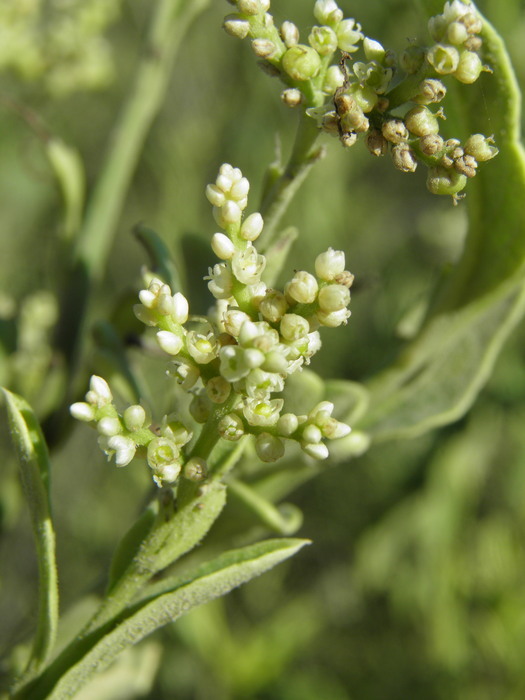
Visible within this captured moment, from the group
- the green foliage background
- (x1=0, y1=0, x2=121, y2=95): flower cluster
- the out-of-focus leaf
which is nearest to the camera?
the out-of-focus leaf

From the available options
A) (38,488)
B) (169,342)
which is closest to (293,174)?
(169,342)

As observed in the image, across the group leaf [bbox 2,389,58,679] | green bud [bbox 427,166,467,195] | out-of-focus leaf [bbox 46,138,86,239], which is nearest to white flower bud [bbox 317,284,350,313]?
green bud [bbox 427,166,467,195]

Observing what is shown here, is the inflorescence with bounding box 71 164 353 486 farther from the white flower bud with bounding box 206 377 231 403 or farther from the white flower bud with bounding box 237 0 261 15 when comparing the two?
the white flower bud with bounding box 237 0 261 15

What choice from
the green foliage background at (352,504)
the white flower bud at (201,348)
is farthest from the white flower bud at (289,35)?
the green foliage background at (352,504)

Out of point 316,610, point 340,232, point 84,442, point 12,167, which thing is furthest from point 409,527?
point 12,167

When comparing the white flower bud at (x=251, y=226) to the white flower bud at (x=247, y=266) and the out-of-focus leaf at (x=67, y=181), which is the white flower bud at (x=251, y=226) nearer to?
the white flower bud at (x=247, y=266)

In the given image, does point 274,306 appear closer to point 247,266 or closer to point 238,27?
point 247,266
